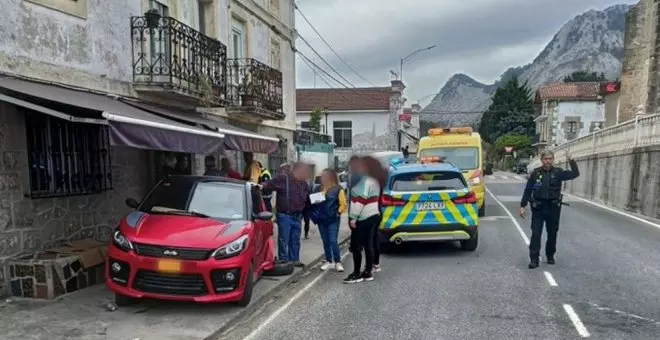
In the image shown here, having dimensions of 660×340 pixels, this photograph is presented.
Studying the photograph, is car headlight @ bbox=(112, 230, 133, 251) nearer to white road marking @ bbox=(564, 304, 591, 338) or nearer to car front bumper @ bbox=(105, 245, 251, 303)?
car front bumper @ bbox=(105, 245, 251, 303)

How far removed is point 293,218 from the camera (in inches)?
326

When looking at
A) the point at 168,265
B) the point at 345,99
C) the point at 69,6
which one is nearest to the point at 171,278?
the point at 168,265

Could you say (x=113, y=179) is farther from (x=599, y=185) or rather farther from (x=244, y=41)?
(x=599, y=185)

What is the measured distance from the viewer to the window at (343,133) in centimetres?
4219

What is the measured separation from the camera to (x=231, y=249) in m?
5.96

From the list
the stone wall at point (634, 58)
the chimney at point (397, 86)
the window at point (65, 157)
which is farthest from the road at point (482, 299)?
the chimney at point (397, 86)

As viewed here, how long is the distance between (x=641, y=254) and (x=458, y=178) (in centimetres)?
354

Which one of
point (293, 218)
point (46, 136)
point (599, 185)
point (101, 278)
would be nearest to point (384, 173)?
point (293, 218)

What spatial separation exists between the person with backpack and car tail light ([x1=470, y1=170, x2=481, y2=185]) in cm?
747

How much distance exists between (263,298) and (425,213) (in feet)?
12.2

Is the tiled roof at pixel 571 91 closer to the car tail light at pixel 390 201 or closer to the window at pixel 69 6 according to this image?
the car tail light at pixel 390 201

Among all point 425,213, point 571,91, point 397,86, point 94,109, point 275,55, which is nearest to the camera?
point 94,109

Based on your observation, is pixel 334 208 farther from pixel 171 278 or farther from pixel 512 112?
pixel 512 112

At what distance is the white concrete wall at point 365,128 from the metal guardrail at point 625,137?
57.5 ft
